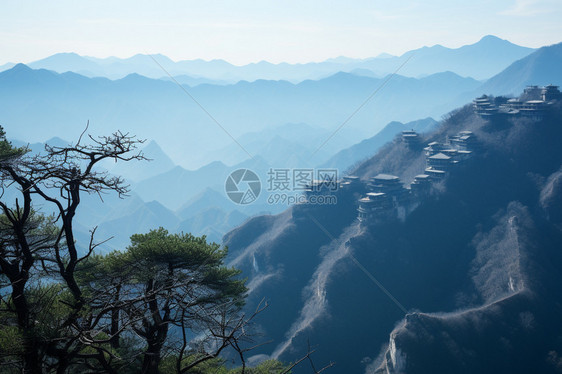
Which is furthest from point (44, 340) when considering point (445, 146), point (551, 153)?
point (551, 153)

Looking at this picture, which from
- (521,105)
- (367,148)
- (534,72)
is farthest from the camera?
(534,72)

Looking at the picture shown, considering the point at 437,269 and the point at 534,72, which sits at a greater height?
the point at 534,72

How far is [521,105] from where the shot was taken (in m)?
50.8

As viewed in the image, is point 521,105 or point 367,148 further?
point 367,148

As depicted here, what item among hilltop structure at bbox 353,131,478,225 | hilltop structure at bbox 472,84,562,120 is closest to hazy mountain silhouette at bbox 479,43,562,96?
hilltop structure at bbox 472,84,562,120

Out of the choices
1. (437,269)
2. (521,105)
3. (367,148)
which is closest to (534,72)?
(367,148)

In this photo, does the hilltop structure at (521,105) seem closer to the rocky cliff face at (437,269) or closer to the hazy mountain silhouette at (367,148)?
the rocky cliff face at (437,269)

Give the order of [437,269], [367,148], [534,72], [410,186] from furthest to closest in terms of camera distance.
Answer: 1. [534,72]
2. [367,148]
3. [410,186]
4. [437,269]

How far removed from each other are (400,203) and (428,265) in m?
7.06

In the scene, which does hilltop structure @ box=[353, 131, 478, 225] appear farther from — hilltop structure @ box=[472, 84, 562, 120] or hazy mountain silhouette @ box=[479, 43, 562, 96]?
hazy mountain silhouette @ box=[479, 43, 562, 96]

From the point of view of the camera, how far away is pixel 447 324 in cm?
3148

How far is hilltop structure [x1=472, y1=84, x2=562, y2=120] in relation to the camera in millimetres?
49219

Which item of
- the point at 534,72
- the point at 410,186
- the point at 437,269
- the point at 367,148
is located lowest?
the point at 437,269

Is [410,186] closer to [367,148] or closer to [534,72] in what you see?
[367,148]
